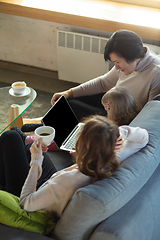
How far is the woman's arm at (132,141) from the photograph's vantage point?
3.92 ft

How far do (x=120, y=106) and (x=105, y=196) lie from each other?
66 cm

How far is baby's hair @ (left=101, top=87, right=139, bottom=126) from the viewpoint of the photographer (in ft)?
4.91

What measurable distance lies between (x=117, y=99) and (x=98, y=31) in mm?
1672

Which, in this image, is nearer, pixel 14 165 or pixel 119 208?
pixel 119 208

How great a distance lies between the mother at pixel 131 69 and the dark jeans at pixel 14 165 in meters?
0.64

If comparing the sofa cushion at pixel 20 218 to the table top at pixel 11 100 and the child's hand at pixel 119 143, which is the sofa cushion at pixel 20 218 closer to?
the child's hand at pixel 119 143

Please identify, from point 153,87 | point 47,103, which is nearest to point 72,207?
point 153,87

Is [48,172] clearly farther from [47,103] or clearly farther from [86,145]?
[47,103]

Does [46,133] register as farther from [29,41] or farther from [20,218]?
[29,41]

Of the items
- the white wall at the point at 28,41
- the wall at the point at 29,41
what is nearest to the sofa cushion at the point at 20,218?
the wall at the point at 29,41

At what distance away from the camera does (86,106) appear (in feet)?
6.69

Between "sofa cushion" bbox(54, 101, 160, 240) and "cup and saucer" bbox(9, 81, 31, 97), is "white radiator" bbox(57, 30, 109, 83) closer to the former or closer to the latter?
"cup and saucer" bbox(9, 81, 31, 97)

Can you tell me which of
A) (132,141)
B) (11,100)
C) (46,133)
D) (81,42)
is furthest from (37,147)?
(81,42)

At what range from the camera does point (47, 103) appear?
3076 millimetres
